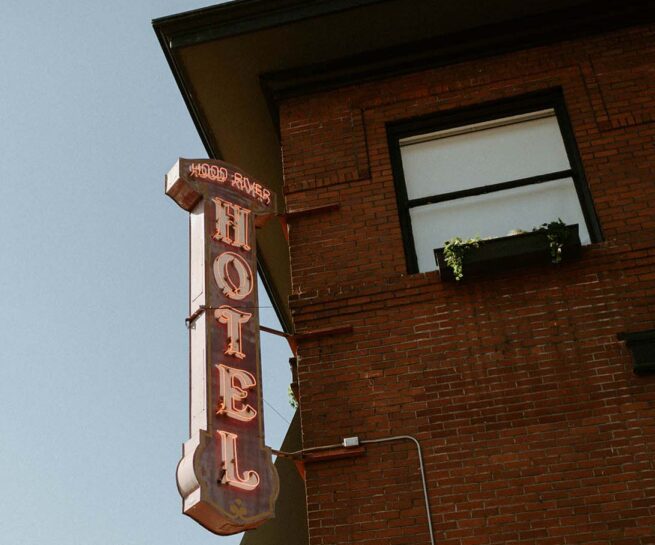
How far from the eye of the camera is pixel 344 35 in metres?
11.9

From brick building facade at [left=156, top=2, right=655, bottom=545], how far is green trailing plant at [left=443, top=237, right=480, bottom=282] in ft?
0.73

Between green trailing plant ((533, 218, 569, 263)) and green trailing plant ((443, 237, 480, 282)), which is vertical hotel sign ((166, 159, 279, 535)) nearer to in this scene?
green trailing plant ((443, 237, 480, 282))

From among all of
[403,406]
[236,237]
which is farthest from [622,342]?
[236,237]

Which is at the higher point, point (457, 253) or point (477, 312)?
point (457, 253)

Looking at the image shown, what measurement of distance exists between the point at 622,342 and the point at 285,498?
4.75 m

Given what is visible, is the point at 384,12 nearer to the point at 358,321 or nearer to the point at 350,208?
the point at 350,208

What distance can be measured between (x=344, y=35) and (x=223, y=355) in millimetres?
4880

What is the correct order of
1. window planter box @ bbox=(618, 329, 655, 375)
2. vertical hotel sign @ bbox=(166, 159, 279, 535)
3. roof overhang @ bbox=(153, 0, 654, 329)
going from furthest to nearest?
roof overhang @ bbox=(153, 0, 654, 329) → window planter box @ bbox=(618, 329, 655, 375) → vertical hotel sign @ bbox=(166, 159, 279, 535)

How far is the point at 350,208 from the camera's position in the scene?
11.0 meters

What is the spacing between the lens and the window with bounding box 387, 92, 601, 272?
10758mm

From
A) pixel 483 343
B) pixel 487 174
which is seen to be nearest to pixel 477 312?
pixel 483 343

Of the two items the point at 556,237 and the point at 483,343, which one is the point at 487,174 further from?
the point at 483,343

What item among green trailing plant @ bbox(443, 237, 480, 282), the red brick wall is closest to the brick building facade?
the red brick wall

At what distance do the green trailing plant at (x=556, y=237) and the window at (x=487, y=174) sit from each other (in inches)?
23.0
